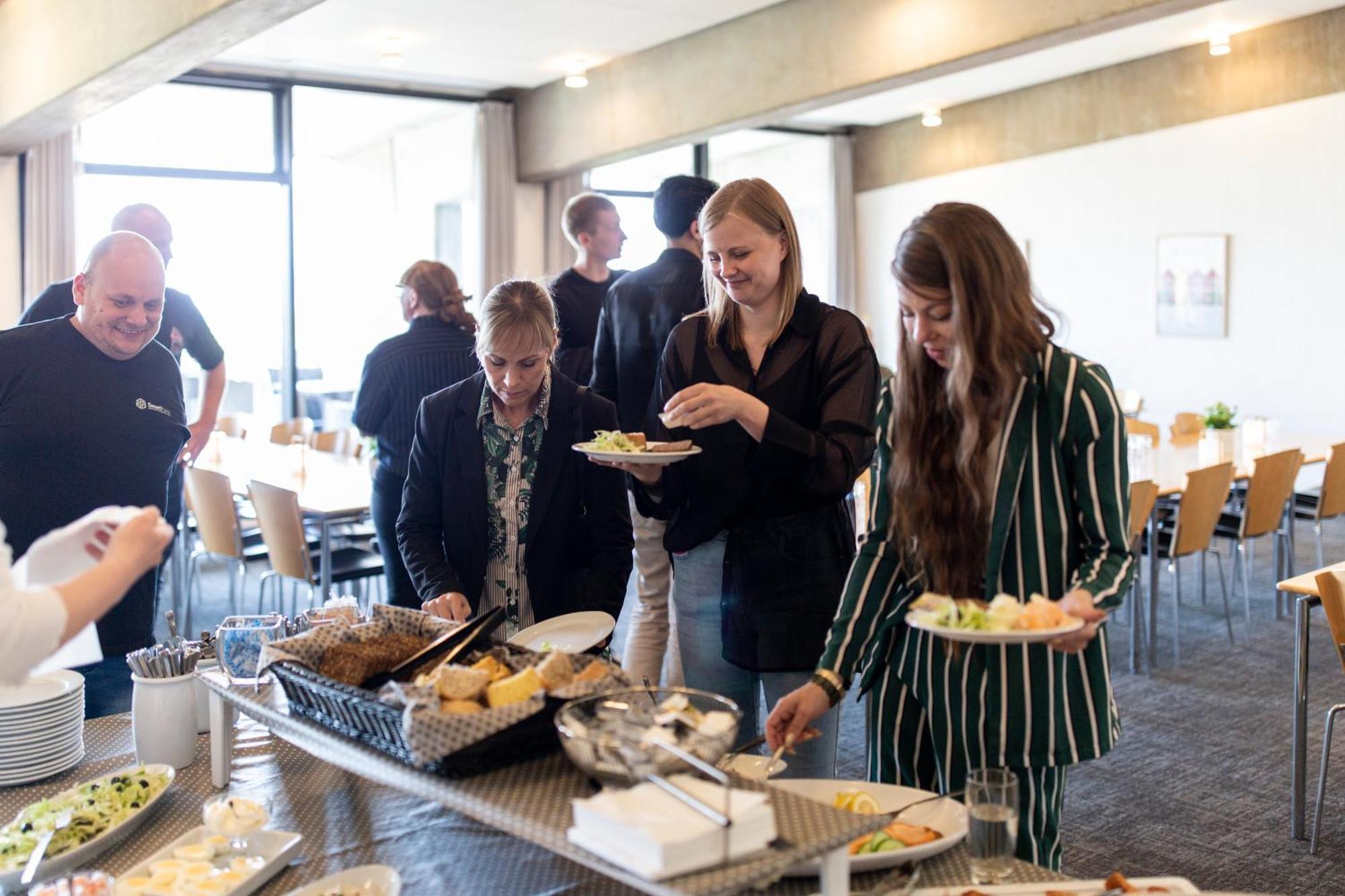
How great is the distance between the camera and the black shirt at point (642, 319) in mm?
3334

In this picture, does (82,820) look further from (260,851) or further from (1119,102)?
(1119,102)

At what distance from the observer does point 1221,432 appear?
226 inches

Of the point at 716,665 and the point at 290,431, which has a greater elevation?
the point at 290,431

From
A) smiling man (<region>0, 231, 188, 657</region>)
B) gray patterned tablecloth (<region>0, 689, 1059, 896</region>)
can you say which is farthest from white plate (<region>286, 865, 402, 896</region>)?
smiling man (<region>0, 231, 188, 657</region>)

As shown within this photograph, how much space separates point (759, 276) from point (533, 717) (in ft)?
3.42

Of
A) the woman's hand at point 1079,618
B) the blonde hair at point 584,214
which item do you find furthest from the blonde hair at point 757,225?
the blonde hair at point 584,214

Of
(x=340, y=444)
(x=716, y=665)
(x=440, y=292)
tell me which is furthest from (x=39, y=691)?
(x=340, y=444)

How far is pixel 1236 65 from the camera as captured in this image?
854 cm

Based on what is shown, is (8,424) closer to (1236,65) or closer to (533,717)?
(533,717)

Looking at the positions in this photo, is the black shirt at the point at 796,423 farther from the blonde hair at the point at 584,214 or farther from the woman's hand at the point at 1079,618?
the blonde hair at the point at 584,214

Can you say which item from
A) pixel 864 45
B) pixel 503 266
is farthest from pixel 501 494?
pixel 503 266

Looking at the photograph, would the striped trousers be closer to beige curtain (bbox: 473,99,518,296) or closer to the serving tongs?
the serving tongs

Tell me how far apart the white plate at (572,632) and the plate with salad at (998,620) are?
0.59 metres

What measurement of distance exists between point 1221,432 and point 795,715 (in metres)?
4.67
